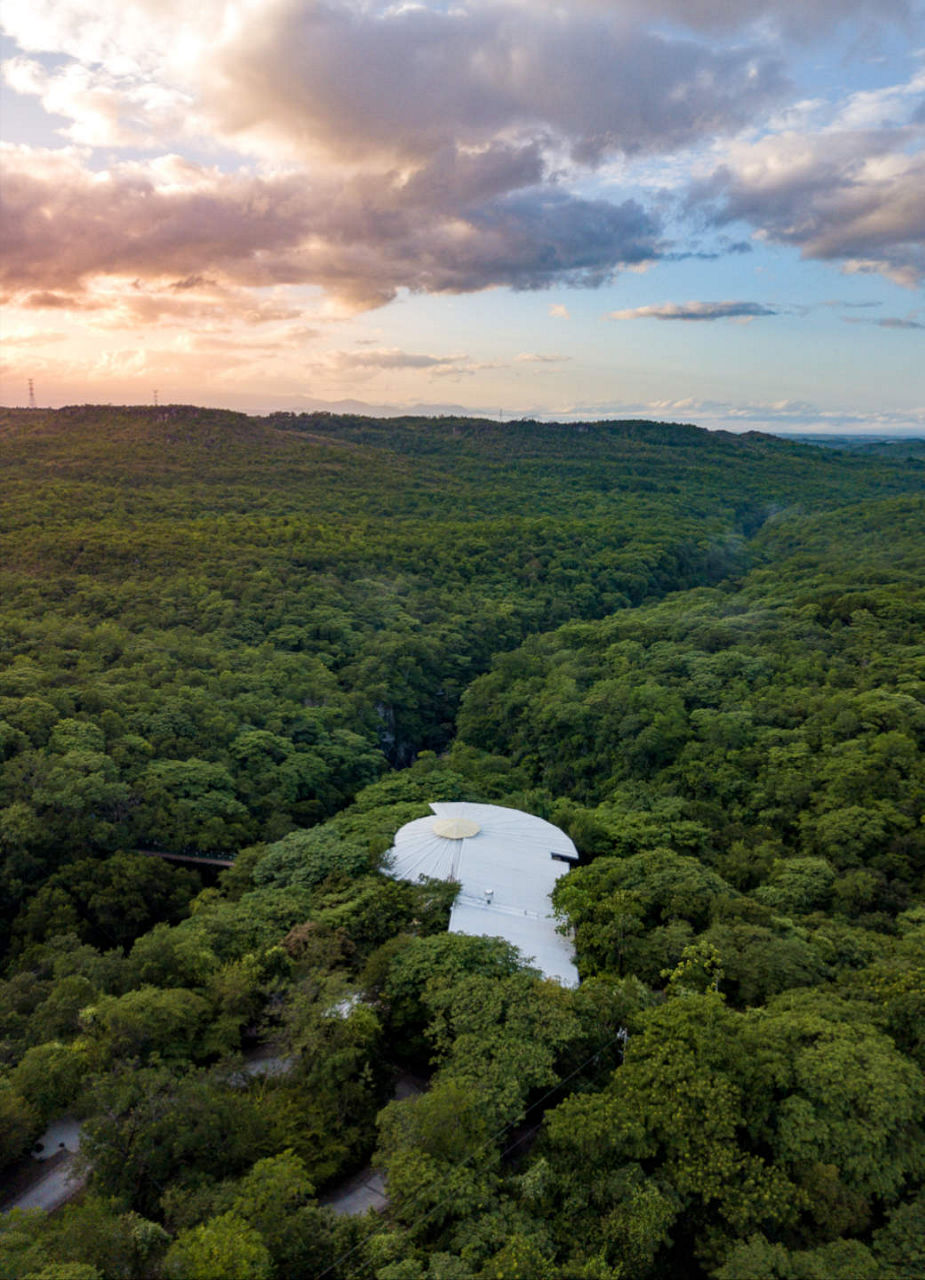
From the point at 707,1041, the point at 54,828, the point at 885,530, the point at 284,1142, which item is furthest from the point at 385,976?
the point at 885,530

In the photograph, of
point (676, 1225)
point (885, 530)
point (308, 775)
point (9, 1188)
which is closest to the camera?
point (676, 1225)

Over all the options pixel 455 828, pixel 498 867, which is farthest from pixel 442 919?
pixel 455 828

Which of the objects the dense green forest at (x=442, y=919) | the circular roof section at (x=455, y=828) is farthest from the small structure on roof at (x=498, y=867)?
the dense green forest at (x=442, y=919)

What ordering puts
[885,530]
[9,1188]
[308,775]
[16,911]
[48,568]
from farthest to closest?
[885,530] < [48,568] < [308,775] < [16,911] < [9,1188]

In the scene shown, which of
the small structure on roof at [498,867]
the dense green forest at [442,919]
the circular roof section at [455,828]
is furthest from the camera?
the circular roof section at [455,828]

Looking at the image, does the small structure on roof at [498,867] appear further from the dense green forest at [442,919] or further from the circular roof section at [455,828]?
the dense green forest at [442,919]

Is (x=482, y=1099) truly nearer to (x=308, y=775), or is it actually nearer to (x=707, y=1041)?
(x=707, y=1041)

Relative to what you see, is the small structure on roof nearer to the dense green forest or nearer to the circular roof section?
the circular roof section

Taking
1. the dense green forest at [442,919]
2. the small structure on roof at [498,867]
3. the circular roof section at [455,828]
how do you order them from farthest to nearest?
the circular roof section at [455,828] → the small structure on roof at [498,867] → the dense green forest at [442,919]
